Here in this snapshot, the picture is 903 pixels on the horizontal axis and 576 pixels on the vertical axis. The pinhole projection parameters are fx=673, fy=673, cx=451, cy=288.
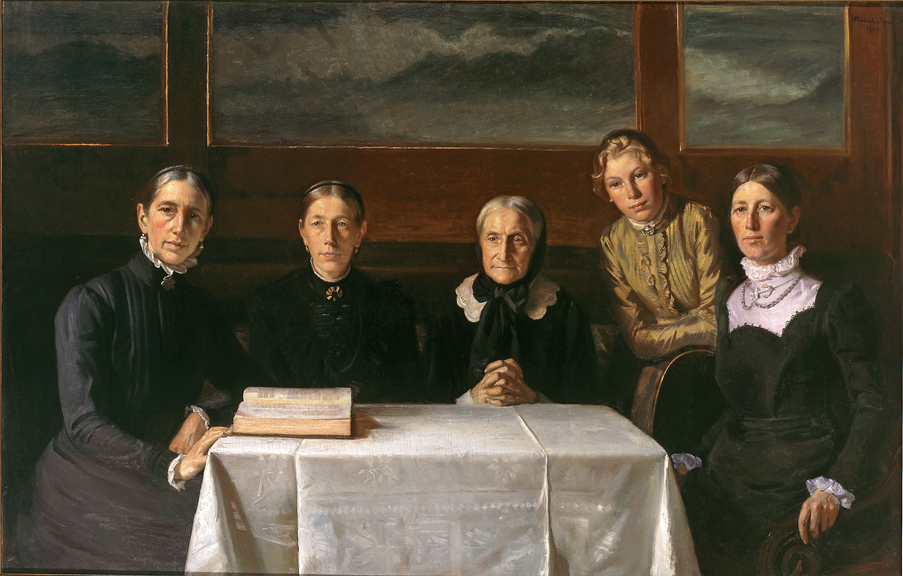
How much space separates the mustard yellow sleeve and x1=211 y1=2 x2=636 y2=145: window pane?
1.71ft

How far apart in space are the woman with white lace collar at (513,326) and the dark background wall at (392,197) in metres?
0.08

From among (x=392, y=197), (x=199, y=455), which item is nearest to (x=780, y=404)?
(x=392, y=197)

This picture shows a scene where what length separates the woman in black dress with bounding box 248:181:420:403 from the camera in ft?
9.50

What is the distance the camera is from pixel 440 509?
2180 mm

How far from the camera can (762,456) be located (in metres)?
2.81

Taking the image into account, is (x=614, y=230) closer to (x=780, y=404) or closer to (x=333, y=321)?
(x=780, y=404)

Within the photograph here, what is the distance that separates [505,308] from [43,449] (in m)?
2.08

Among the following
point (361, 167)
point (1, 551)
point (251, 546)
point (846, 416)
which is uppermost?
point (361, 167)

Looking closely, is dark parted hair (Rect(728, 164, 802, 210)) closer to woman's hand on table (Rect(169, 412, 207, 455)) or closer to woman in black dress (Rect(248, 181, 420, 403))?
woman in black dress (Rect(248, 181, 420, 403))

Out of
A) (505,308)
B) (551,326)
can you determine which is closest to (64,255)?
(505,308)

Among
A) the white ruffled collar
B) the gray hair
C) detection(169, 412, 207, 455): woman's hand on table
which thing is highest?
the gray hair

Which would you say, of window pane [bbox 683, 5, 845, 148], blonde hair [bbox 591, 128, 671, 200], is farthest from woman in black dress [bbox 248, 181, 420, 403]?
window pane [bbox 683, 5, 845, 148]

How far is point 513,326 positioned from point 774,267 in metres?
1.13

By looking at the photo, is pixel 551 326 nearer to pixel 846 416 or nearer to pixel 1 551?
pixel 846 416
